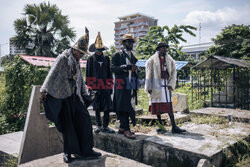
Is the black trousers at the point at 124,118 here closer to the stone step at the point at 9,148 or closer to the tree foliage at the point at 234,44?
the stone step at the point at 9,148

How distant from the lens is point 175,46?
18.0 m

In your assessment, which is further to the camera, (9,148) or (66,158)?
(9,148)

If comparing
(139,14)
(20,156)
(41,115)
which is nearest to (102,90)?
(41,115)

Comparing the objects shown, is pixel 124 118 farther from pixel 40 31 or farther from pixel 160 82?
pixel 40 31

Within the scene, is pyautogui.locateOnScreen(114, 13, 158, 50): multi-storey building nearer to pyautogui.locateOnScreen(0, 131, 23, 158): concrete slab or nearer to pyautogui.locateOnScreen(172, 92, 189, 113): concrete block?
pyautogui.locateOnScreen(172, 92, 189, 113): concrete block

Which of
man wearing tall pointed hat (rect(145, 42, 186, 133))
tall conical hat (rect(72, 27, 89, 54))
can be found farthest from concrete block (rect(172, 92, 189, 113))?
tall conical hat (rect(72, 27, 89, 54))

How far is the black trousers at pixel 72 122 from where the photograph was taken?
3.06m

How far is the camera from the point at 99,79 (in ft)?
15.1

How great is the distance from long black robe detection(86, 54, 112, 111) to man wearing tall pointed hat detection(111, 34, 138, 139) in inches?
8.5

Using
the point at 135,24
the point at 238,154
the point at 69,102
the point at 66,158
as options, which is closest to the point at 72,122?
the point at 69,102

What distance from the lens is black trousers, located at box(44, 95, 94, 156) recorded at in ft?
10.0

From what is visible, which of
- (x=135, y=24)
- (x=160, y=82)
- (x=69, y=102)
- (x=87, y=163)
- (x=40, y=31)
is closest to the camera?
(x=87, y=163)

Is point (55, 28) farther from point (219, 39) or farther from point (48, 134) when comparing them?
point (219, 39)

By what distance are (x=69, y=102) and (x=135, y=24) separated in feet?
294
